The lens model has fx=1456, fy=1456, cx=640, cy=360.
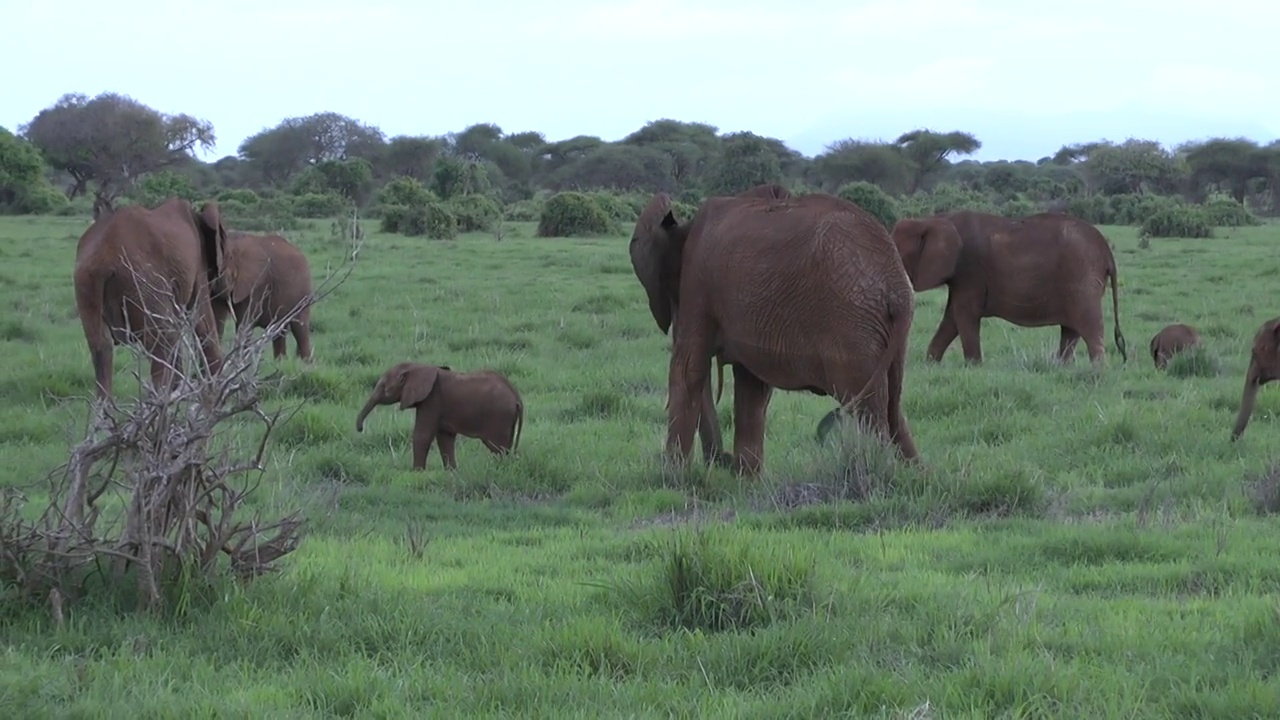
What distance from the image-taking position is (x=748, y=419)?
809 centimetres

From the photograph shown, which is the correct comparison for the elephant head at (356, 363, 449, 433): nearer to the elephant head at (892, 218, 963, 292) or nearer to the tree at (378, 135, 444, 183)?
the elephant head at (892, 218, 963, 292)

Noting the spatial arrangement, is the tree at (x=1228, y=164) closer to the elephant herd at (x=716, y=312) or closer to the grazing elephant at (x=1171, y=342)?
the grazing elephant at (x=1171, y=342)

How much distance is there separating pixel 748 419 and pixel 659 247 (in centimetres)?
108

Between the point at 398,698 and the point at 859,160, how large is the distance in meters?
53.5

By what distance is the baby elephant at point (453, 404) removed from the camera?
8828mm

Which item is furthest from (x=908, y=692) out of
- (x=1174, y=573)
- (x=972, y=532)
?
(x=972, y=532)

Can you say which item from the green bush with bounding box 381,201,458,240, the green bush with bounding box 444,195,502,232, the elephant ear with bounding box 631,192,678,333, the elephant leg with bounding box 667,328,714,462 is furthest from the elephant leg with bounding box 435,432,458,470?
the green bush with bounding box 444,195,502,232

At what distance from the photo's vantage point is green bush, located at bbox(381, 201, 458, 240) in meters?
30.5

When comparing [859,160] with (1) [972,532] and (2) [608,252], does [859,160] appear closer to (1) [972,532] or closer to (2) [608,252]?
(2) [608,252]

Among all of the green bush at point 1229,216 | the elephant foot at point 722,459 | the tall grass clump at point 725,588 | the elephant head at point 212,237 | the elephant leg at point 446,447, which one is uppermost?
the elephant head at point 212,237

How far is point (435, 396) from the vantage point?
348 inches

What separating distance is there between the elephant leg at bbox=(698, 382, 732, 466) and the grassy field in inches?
13.6

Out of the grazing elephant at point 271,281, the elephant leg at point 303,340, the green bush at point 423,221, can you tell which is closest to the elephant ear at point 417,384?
the grazing elephant at point 271,281

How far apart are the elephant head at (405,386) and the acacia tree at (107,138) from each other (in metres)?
45.0
